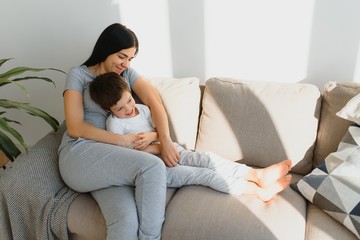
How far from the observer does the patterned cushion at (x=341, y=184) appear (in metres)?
1.35

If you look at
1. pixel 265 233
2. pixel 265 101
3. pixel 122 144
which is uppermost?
pixel 265 101

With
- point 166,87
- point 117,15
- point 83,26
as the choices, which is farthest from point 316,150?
point 83,26

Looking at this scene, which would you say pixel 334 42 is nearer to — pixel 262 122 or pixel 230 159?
pixel 262 122

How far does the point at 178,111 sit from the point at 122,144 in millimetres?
359

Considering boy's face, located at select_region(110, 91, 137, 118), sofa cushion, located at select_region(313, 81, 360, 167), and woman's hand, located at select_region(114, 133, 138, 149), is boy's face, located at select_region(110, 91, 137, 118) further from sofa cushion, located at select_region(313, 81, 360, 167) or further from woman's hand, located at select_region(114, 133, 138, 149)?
sofa cushion, located at select_region(313, 81, 360, 167)

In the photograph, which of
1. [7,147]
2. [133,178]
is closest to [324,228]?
[133,178]

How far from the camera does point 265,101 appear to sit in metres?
1.74

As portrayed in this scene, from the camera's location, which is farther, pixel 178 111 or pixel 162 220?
pixel 178 111

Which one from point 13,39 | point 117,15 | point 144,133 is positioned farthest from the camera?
point 13,39

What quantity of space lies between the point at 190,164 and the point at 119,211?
0.42 metres

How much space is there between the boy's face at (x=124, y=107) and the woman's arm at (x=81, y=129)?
0.32 feet

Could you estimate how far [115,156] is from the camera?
1.52m

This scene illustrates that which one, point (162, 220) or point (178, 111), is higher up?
point (178, 111)

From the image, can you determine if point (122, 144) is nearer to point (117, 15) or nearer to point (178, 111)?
point (178, 111)
